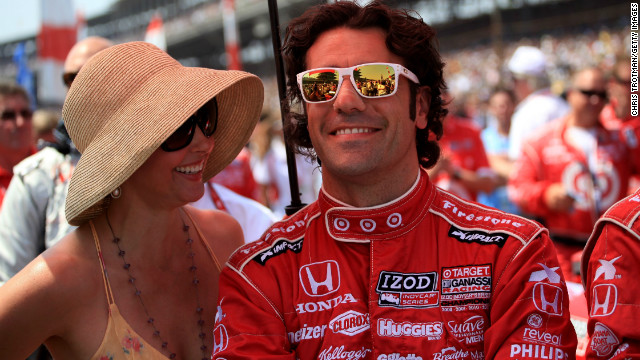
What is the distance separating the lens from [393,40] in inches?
86.7

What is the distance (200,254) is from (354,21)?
3.33ft

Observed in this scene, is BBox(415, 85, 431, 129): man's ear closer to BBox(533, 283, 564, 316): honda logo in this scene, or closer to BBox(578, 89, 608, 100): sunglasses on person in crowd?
BBox(533, 283, 564, 316): honda logo

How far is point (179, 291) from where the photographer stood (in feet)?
7.67

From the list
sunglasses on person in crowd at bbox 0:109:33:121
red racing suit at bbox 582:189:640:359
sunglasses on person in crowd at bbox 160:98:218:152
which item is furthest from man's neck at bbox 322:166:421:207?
sunglasses on person in crowd at bbox 0:109:33:121

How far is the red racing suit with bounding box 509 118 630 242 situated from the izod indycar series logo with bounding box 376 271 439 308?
3.40 m

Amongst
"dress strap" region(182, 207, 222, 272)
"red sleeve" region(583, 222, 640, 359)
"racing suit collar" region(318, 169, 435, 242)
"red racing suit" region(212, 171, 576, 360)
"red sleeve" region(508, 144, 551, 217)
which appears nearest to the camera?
"red sleeve" region(583, 222, 640, 359)

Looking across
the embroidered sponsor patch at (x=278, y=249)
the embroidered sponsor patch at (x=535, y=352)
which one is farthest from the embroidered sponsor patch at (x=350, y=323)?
the embroidered sponsor patch at (x=535, y=352)

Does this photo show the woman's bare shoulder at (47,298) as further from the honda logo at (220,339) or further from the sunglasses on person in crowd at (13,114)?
the sunglasses on person in crowd at (13,114)

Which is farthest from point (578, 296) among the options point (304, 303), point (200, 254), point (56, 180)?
point (56, 180)

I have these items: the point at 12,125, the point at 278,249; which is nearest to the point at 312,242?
the point at 278,249

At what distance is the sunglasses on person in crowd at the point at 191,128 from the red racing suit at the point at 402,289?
404mm

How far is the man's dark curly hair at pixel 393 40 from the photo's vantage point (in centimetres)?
221

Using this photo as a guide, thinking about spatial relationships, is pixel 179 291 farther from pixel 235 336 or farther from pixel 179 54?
pixel 179 54

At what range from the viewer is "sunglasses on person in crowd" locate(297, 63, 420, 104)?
2.08 m
